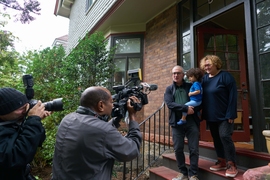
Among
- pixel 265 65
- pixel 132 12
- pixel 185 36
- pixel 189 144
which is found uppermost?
pixel 132 12

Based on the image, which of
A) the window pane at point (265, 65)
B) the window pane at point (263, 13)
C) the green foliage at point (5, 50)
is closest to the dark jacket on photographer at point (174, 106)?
the window pane at point (265, 65)

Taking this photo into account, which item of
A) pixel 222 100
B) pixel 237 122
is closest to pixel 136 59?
pixel 237 122

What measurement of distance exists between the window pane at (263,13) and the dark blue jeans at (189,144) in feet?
5.73

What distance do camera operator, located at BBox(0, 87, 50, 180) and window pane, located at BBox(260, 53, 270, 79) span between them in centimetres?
281

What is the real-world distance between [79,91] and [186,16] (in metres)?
2.85

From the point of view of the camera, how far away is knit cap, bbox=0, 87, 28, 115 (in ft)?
4.08

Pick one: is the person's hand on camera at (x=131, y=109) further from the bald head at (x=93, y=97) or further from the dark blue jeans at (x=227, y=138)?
the dark blue jeans at (x=227, y=138)

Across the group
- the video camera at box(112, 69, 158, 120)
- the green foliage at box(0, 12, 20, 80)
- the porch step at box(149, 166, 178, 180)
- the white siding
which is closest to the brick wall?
the white siding

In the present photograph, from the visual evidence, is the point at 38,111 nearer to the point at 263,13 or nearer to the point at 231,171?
the point at 231,171

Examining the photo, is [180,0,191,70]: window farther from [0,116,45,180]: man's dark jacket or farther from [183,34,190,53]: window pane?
[0,116,45,180]: man's dark jacket

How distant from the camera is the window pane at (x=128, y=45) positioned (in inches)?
234

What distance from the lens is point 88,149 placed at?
3.84 feet

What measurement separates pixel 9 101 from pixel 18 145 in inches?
12.0

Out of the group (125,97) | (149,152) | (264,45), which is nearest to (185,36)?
(264,45)
